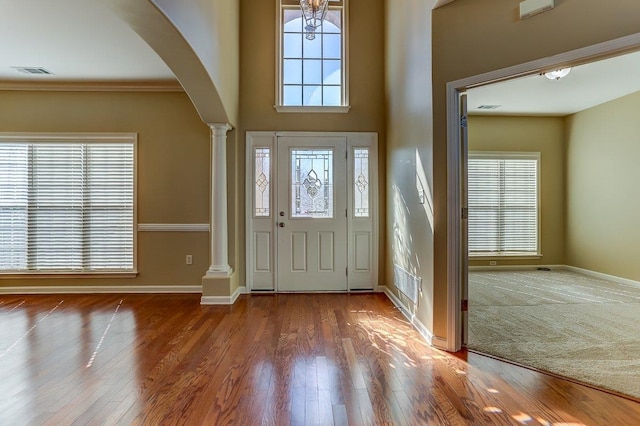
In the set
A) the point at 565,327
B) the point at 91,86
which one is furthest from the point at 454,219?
the point at 91,86

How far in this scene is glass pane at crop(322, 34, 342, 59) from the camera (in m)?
4.78

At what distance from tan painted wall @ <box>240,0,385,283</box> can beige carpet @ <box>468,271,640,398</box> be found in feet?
5.67

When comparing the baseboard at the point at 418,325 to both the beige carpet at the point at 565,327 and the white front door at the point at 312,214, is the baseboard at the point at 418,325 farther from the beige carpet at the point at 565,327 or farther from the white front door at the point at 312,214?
the white front door at the point at 312,214

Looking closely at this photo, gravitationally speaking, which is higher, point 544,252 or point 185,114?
point 185,114

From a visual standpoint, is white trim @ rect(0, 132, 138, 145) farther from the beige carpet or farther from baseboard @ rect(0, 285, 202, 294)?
the beige carpet

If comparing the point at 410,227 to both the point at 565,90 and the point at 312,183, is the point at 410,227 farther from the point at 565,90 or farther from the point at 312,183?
the point at 565,90

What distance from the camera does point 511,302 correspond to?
405 centimetres

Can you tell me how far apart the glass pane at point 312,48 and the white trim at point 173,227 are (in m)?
2.87

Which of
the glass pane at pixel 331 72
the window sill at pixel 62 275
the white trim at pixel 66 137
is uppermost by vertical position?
the glass pane at pixel 331 72

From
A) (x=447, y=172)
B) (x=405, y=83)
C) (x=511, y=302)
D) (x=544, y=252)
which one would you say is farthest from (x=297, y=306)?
(x=544, y=252)

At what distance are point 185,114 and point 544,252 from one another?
6553 millimetres

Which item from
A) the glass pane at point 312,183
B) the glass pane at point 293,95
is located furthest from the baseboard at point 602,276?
the glass pane at point 293,95

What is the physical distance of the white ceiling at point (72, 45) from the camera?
9.68ft

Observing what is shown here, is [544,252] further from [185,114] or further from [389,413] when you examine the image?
[185,114]
